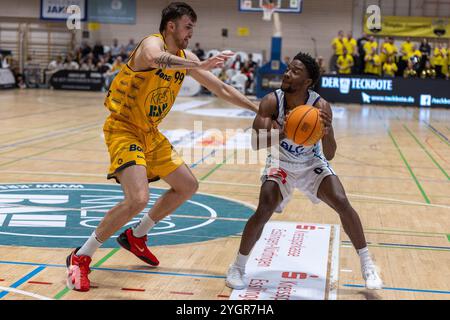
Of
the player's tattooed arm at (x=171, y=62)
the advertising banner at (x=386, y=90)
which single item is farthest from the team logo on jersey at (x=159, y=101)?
the advertising banner at (x=386, y=90)

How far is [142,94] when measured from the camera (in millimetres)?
5324

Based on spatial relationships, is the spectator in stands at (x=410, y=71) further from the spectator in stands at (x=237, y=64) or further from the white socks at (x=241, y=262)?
the white socks at (x=241, y=262)

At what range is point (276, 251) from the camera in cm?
618

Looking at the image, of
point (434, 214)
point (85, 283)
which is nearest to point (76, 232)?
point (85, 283)

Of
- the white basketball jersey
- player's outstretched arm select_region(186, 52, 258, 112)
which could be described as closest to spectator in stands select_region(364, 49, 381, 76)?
player's outstretched arm select_region(186, 52, 258, 112)

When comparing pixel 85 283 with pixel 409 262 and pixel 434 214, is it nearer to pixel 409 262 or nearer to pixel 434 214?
pixel 409 262

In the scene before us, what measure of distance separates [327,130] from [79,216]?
11.1 ft

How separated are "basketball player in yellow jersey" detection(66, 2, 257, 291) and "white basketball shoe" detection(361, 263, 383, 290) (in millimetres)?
1494

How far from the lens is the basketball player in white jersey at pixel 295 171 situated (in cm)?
512

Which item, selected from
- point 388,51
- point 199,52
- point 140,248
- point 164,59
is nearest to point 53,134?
point 140,248

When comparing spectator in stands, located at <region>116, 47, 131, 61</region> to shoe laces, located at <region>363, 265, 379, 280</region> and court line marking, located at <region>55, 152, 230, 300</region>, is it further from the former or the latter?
shoe laces, located at <region>363, 265, 379, 280</region>

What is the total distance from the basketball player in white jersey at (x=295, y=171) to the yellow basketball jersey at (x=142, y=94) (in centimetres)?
78

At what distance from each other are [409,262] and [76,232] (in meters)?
3.15

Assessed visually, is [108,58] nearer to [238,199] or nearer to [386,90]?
[386,90]
